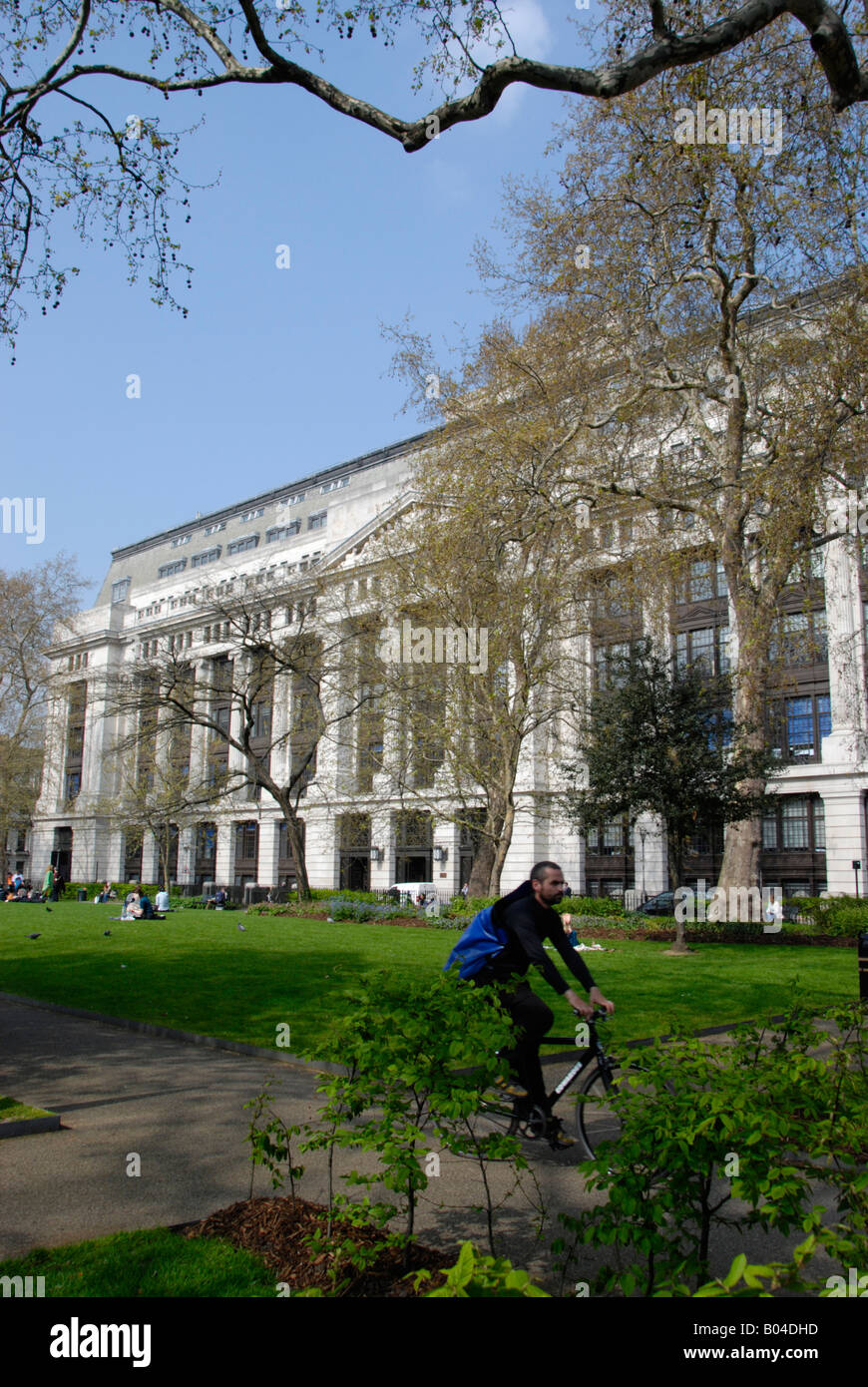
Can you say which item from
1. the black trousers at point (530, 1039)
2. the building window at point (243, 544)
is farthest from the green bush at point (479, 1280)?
the building window at point (243, 544)

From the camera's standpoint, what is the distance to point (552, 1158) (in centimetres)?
642

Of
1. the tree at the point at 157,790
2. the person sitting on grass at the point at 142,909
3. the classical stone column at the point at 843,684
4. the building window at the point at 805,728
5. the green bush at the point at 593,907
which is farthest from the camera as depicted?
Answer: the building window at the point at 805,728

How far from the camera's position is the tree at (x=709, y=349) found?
16.8 meters

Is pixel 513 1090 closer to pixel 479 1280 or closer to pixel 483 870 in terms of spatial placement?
pixel 479 1280

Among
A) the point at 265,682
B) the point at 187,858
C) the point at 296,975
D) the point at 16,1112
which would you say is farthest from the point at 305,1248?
the point at 187,858

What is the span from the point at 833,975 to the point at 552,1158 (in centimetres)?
1185

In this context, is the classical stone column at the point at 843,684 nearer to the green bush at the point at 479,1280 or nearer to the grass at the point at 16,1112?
the grass at the point at 16,1112

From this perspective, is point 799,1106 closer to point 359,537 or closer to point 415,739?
point 415,739

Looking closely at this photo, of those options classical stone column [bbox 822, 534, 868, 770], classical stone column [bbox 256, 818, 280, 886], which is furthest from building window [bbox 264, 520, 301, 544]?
classical stone column [bbox 822, 534, 868, 770]

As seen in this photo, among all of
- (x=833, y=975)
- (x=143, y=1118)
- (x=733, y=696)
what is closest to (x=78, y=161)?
(x=143, y=1118)

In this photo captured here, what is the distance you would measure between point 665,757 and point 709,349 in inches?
431

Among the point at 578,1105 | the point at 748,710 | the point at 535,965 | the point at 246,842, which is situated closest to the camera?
the point at 578,1105

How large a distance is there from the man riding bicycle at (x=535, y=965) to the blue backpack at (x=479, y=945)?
0.11ft

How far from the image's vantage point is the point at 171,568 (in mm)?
96750
